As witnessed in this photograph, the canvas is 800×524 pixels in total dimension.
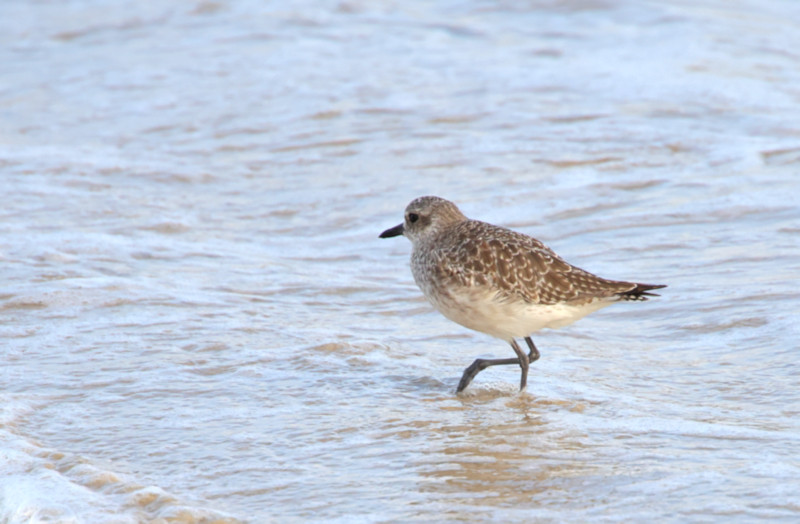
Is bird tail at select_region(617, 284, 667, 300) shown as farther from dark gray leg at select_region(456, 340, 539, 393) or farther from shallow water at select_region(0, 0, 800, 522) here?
dark gray leg at select_region(456, 340, 539, 393)

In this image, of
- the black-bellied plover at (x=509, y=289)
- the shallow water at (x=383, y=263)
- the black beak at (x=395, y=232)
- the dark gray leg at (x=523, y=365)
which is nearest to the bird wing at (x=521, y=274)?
the black-bellied plover at (x=509, y=289)

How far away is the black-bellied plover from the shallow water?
350 millimetres

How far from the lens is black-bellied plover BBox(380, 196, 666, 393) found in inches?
239

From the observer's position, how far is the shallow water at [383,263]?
4867 mm

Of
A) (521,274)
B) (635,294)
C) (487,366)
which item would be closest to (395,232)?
(521,274)

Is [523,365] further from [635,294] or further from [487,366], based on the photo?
[635,294]

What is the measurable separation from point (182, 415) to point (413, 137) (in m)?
6.56

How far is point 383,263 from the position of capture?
861cm

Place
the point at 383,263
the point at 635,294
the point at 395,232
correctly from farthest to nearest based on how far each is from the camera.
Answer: the point at 383,263 → the point at 395,232 → the point at 635,294

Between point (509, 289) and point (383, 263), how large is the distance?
2659 mm

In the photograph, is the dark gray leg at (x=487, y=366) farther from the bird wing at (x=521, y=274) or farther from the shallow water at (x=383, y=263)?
the bird wing at (x=521, y=274)

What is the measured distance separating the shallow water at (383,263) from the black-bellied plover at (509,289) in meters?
0.35

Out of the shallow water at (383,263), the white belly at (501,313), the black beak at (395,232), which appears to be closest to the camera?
the shallow water at (383,263)

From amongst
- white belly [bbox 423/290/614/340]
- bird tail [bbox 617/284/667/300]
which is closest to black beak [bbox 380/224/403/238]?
white belly [bbox 423/290/614/340]
